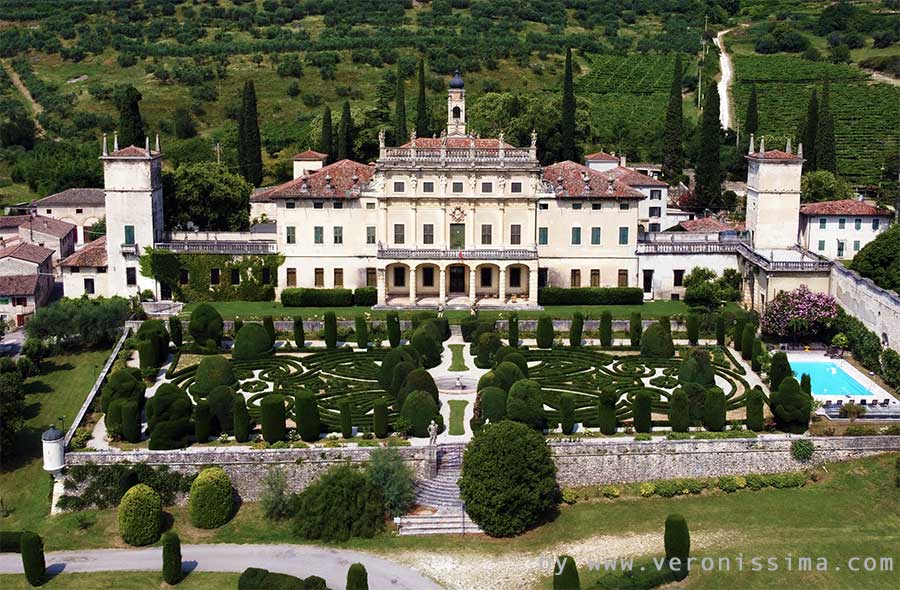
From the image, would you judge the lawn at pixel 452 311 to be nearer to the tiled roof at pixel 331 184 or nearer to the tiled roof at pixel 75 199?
the tiled roof at pixel 331 184

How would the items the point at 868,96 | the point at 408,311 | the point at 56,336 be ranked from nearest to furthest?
the point at 56,336, the point at 408,311, the point at 868,96

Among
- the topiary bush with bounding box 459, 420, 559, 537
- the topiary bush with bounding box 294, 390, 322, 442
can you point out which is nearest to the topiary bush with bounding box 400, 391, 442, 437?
the topiary bush with bounding box 294, 390, 322, 442

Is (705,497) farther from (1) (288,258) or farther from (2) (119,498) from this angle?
(1) (288,258)

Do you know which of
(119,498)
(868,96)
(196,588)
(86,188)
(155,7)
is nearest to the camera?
(196,588)

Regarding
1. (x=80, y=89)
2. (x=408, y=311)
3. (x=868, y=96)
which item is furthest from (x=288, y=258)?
(x=868, y=96)

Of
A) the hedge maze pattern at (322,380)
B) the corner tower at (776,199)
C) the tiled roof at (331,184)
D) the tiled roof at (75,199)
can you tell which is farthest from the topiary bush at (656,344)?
the tiled roof at (75,199)

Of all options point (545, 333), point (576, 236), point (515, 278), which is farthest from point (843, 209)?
point (545, 333)
